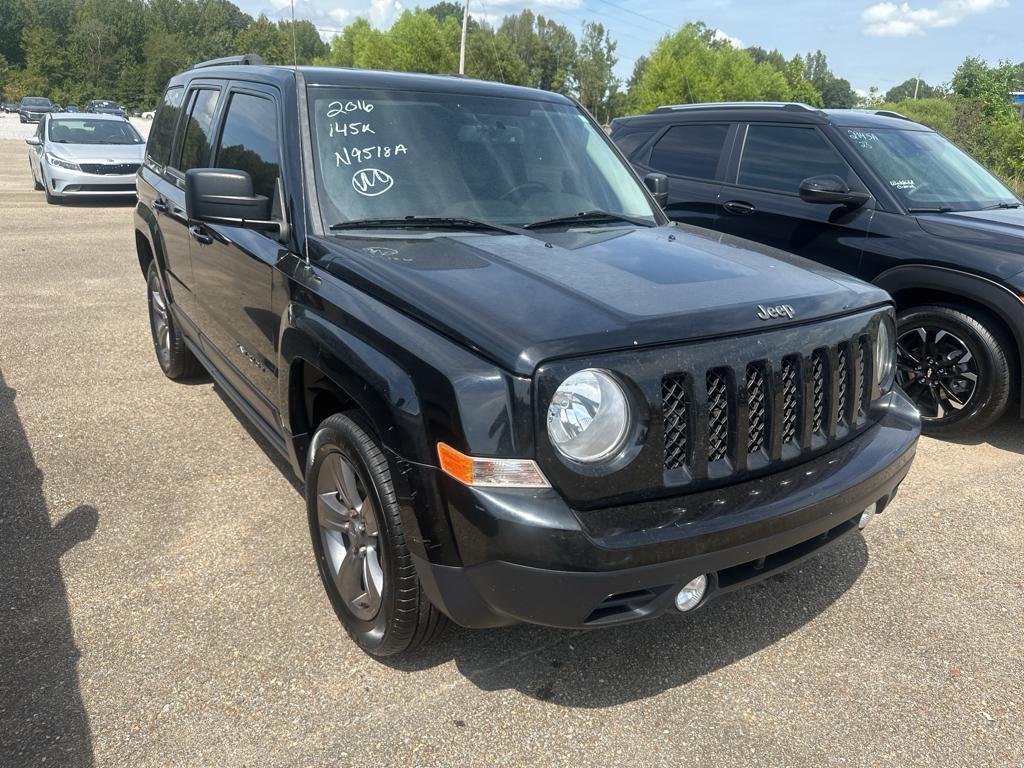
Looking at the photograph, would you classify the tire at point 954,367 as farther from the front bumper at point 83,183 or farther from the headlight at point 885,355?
the front bumper at point 83,183

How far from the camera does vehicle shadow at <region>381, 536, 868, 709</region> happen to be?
2781mm

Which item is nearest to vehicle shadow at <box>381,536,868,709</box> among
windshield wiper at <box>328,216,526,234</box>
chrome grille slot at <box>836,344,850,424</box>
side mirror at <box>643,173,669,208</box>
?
chrome grille slot at <box>836,344,850,424</box>

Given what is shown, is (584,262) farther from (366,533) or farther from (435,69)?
(435,69)

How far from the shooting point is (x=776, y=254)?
3.35 metres

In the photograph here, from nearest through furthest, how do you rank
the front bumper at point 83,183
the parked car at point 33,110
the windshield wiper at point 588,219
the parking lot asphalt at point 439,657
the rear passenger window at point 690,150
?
the parking lot asphalt at point 439,657 < the windshield wiper at point 588,219 < the rear passenger window at point 690,150 < the front bumper at point 83,183 < the parked car at point 33,110

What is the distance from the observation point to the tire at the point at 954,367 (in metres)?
4.79

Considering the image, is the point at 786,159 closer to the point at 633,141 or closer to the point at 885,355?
the point at 633,141

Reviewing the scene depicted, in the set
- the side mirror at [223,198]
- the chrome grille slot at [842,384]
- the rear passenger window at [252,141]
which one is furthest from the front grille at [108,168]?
the chrome grille slot at [842,384]

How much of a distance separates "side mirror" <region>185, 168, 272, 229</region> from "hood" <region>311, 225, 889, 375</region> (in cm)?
33

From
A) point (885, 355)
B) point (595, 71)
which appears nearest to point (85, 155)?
point (885, 355)

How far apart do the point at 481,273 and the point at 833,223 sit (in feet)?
12.1

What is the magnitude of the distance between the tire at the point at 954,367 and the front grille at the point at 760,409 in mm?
2430

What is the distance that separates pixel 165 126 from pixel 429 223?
2.81m

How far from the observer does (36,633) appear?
2953mm
